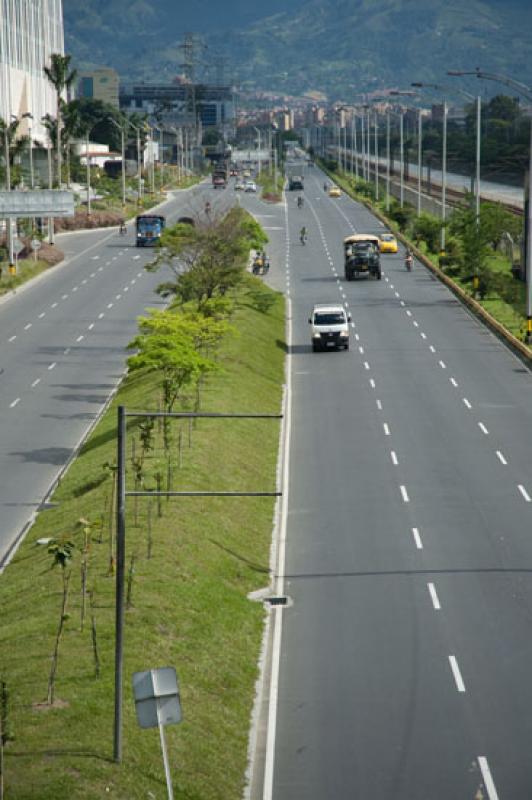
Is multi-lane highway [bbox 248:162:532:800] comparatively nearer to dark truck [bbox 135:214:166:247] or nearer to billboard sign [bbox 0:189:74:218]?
billboard sign [bbox 0:189:74:218]

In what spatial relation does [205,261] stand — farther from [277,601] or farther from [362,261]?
[277,601]

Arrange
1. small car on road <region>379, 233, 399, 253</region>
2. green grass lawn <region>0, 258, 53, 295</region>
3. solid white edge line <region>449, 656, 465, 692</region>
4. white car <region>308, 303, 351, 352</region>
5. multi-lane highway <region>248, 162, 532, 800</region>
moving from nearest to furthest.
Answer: multi-lane highway <region>248, 162, 532, 800</region>, solid white edge line <region>449, 656, 465, 692</region>, white car <region>308, 303, 351, 352</region>, green grass lawn <region>0, 258, 53, 295</region>, small car on road <region>379, 233, 399, 253</region>

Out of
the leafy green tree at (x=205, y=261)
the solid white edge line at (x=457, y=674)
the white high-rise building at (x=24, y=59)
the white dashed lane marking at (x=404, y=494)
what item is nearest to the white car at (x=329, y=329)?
the leafy green tree at (x=205, y=261)

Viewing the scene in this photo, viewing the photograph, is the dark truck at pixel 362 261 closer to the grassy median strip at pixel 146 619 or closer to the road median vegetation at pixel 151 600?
the road median vegetation at pixel 151 600

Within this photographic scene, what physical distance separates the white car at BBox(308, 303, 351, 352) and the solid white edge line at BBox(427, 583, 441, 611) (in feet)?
125

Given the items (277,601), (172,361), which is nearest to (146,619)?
(277,601)

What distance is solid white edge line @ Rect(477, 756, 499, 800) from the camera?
74.4 ft

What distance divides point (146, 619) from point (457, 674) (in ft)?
20.2

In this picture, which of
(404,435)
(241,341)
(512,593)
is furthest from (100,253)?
(512,593)

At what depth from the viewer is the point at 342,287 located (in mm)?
98312

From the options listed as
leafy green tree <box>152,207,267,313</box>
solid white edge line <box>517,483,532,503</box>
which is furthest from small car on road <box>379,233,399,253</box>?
solid white edge line <box>517,483,532,503</box>

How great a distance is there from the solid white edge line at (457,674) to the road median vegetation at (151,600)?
3745mm

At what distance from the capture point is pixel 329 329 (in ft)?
235

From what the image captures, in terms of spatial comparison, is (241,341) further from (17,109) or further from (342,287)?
(17,109)
